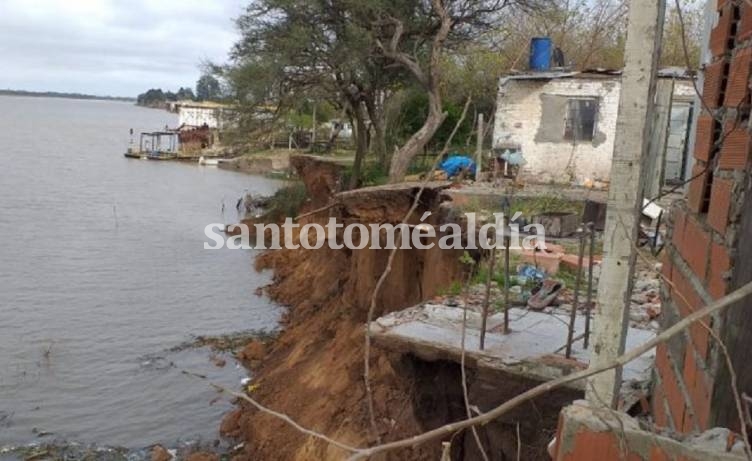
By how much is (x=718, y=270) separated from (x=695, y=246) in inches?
18.9

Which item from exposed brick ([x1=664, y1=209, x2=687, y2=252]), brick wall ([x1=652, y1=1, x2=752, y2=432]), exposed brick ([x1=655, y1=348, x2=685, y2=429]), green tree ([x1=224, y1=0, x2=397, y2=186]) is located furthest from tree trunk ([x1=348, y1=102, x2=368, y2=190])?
brick wall ([x1=652, y1=1, x2=752, y2=432])

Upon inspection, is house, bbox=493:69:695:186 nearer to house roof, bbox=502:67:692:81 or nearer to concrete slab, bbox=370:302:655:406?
house roof, bbox=502:67:692:81

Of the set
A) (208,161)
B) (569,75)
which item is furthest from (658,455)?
(208,161)

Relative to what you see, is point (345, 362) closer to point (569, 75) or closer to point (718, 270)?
point (718, 270)

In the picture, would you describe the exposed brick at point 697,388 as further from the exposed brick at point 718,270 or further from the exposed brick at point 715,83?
the exposed brick at point 715,83

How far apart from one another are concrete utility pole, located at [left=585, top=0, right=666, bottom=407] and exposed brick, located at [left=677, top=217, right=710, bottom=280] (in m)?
0.34

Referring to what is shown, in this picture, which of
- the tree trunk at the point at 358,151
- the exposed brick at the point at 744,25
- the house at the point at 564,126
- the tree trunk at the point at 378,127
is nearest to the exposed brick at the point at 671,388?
the exposed brick at the point at 744,25

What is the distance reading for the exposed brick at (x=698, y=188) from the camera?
293 cm

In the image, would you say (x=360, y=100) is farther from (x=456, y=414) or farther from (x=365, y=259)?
(x=456, y=414)

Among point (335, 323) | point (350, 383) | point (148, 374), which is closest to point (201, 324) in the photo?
point (148, 374)

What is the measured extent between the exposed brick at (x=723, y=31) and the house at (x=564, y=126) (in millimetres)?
14145

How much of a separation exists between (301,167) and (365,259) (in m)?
13.0

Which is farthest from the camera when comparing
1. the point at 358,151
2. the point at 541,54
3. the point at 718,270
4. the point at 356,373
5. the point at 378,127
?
the point at 378,127

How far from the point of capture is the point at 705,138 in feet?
9.87
